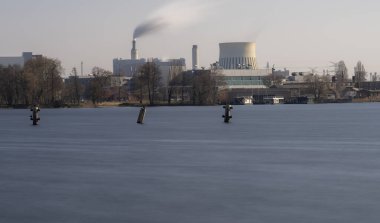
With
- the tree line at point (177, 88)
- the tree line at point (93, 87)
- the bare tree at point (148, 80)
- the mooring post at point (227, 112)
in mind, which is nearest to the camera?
the mooring post at point (227, 112)

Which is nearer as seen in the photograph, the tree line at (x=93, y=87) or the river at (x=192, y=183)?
the river at (x=192, y=183)

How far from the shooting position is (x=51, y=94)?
14425 centimetres

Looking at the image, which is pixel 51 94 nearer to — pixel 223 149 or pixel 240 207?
pixel 223 149

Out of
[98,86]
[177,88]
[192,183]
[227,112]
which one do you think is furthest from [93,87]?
[192,183]

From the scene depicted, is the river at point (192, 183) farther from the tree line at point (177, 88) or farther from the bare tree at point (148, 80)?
the tree line at point (177, 88)

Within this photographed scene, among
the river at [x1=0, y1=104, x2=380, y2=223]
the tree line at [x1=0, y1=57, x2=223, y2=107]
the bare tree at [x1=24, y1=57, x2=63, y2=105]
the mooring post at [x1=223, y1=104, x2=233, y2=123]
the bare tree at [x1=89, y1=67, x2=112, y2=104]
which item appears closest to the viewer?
the river at [x1=0, y1=104, x2=380, y2=223]

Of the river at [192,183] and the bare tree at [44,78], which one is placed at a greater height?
the bare tree at [44,78]

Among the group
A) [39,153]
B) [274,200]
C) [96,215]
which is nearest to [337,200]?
[274,200]

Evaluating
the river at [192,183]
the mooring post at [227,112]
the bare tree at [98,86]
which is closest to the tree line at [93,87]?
the bare tree at [98,86]

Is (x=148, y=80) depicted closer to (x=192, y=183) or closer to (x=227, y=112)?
(x=227, y=112)

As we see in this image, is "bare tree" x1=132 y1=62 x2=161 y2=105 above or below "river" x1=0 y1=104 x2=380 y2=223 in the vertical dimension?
above

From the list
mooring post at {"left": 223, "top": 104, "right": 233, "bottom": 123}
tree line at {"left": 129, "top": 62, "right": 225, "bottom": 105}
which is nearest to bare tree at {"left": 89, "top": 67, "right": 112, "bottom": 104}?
tree line at {"left": 129, "top": 62, "right": 225, "bottom": 105}

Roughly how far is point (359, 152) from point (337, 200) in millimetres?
14834

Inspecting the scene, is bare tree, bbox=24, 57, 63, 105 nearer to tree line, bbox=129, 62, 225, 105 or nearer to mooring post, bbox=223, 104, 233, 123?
tree line, bbox=129, 62, 225, 105
